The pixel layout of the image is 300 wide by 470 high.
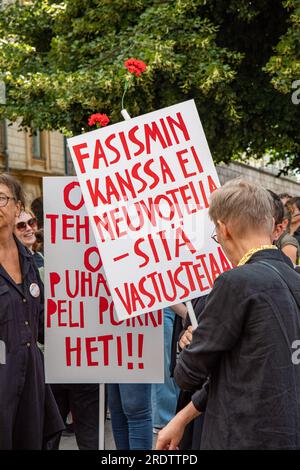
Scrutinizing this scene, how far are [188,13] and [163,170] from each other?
29.8 feet

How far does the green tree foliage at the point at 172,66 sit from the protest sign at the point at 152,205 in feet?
24.2

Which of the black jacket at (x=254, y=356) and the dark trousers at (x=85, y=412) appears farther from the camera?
the dark trousers at (x=85, y=412)

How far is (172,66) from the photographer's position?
11.9 meters

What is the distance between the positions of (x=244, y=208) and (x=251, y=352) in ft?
1.58

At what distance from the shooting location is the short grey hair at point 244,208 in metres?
2.81

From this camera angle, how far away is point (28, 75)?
43.7 feet

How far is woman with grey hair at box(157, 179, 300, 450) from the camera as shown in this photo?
2.64m

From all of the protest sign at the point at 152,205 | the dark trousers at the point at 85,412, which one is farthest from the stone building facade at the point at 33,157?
the protest sign at the point at 152,205

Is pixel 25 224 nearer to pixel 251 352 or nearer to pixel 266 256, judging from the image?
pixel 266 256

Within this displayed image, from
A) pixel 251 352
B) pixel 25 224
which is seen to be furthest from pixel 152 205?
pixel 25 224

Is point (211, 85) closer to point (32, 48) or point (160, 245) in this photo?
point (32, 48)

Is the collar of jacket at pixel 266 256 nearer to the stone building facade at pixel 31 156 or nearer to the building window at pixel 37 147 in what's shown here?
the stone building facade at pixel 31 156

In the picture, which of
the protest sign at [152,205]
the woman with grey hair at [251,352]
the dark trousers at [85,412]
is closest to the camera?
the woman with grey hair at [251,352]
